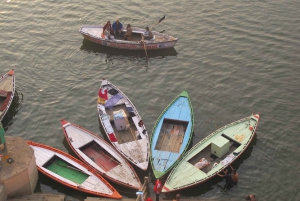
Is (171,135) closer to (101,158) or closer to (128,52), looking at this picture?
(101,158)

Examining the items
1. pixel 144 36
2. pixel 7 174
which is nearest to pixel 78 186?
pixel 7 174

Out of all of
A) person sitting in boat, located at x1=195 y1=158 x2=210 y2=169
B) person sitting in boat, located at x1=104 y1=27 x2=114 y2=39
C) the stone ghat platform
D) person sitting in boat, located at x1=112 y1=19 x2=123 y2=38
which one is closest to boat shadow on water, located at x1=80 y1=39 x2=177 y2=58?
person sitting in boat, located at x1=104 y1=27 x2=114 y2=39

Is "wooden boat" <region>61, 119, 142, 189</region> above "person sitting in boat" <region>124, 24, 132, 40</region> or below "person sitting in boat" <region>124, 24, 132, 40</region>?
below

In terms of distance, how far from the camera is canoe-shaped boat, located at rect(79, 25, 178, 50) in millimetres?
39438

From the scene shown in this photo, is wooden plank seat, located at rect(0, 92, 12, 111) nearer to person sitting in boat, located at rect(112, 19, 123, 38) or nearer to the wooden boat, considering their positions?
the wooden boat

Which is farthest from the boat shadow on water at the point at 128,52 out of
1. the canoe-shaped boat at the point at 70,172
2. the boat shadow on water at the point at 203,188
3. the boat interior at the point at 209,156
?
the boat shadow on water at the point at 203,188

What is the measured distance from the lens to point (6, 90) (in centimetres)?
3447

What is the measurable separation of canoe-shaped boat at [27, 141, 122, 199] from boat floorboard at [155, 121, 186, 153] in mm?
4816

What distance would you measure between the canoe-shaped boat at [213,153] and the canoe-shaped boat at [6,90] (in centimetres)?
1411

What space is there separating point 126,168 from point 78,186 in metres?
3.24

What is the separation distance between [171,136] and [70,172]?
7.39 m

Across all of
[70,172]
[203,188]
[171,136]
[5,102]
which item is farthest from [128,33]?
[203,188]

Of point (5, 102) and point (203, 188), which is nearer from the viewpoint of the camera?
point (203, 188)

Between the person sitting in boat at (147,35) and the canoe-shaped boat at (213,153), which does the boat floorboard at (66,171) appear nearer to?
the canoe-shaped boat at (213,153)
